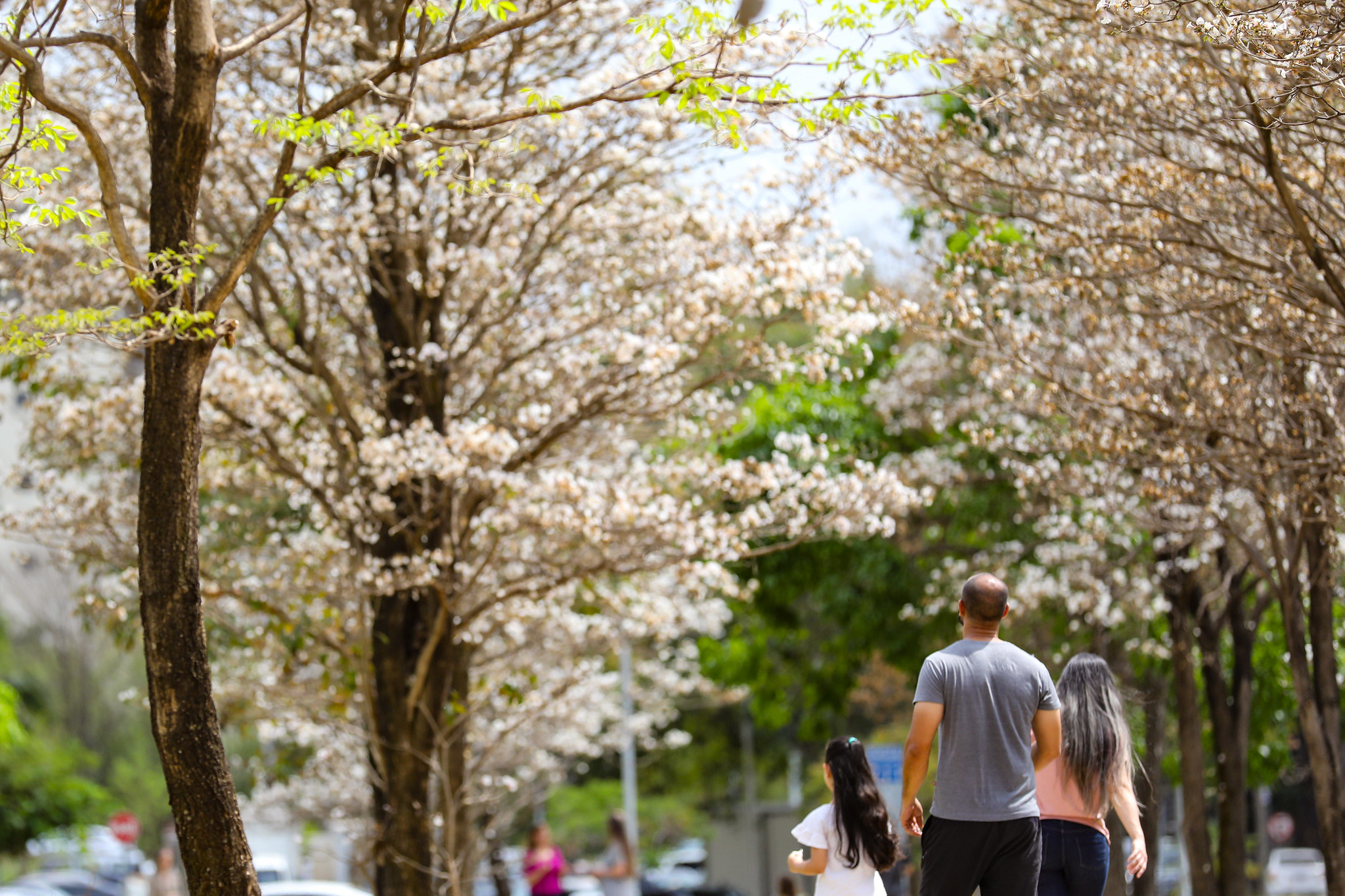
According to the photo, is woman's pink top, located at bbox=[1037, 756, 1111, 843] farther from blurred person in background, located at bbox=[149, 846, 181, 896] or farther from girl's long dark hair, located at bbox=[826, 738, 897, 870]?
blurred person in background, located at bbox=[149, 846, 181, 896]

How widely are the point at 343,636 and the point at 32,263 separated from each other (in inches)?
140

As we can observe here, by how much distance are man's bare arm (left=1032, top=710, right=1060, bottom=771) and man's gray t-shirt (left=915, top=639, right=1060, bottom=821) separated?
0.33 ft

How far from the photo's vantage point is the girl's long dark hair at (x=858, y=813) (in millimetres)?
5438

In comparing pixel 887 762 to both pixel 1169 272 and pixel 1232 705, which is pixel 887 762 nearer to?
pixel 1232 705

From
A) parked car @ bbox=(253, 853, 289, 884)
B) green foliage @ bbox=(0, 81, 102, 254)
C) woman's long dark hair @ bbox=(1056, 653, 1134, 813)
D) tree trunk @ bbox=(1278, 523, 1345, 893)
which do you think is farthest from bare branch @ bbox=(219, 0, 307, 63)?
parked car @ bbox=(253, 853, 289, 884)

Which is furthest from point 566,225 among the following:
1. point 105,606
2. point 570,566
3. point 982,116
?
point 105,606

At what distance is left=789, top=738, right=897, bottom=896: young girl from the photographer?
5.44 meters

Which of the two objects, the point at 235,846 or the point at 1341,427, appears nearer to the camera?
the point at 235,846

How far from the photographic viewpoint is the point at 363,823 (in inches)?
615

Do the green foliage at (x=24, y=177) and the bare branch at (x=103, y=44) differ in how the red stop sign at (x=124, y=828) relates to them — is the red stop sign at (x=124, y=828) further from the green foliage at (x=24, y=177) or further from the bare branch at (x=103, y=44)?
Result: the bare branch at (x=103, y=44)

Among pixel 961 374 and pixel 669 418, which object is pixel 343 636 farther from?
pixel 961 374

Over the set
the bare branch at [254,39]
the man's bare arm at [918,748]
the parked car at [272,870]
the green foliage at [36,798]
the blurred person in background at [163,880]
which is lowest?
the parked car at [272,870]

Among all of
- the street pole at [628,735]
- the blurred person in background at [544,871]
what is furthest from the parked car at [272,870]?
the blurred person in background at [544,871]

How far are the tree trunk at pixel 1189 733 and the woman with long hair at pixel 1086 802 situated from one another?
21.4 feet
